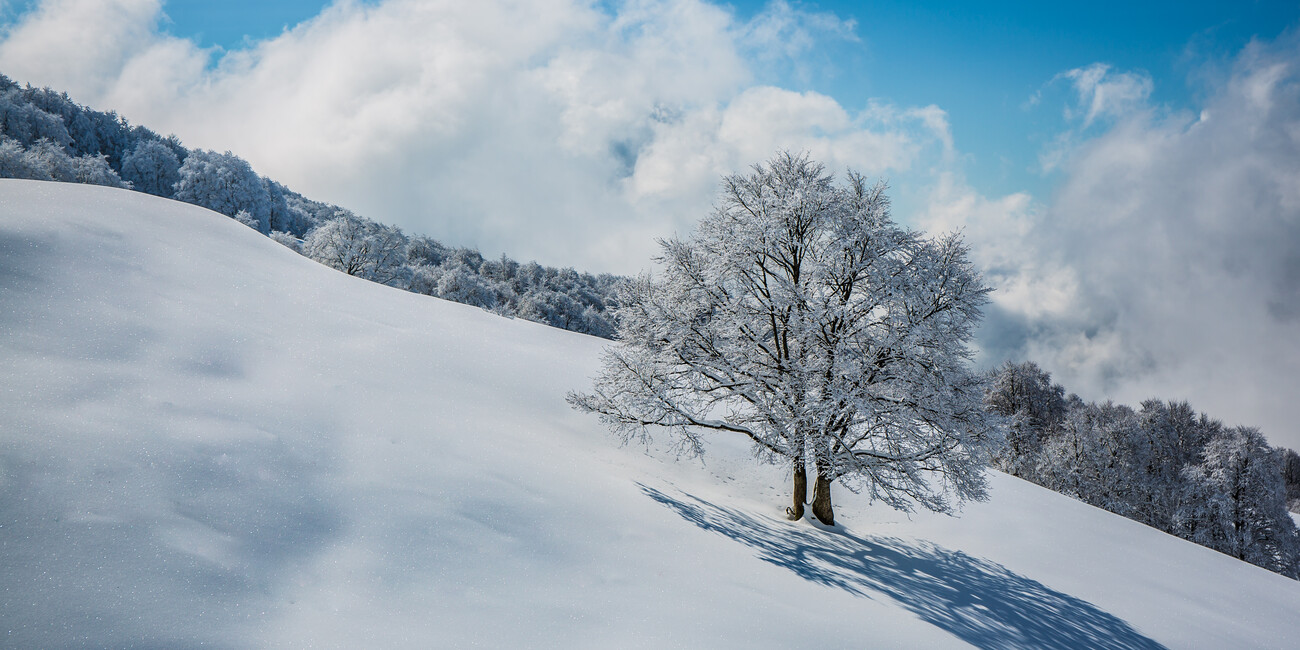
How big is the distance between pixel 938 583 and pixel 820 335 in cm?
510

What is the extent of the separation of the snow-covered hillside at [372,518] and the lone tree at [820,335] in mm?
1854

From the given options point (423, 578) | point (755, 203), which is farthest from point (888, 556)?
point (423, 578)

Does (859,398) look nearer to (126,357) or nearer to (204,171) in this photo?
(126,357)

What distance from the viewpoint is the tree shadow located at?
25.5 feet

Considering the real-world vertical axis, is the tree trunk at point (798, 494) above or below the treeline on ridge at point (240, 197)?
below

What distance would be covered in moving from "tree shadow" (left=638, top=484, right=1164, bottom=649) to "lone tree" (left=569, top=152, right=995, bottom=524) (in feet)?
4.29

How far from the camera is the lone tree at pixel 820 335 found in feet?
31.9

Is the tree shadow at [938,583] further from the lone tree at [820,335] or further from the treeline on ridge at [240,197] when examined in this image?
the treeline on ridge at [240,197]

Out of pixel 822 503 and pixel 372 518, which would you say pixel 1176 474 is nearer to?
pixel 822 503

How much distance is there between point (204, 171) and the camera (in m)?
59.3

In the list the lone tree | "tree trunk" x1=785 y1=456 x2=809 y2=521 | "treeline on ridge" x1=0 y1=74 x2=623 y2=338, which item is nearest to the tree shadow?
"tree trunk" x1=785 y1=456 x2=809 y2=521

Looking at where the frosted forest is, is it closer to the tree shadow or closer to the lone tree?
the lone tree

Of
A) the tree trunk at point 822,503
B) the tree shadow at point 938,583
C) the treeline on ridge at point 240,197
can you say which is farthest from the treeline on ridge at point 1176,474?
the treeline on ridge at point 240,197

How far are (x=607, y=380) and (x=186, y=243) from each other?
10672mm
